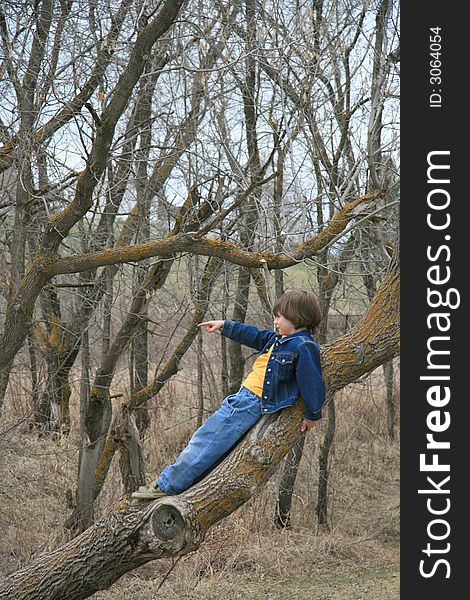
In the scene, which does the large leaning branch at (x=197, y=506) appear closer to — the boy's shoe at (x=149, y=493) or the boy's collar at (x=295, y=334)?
the boy's shoe at (x=149, y=493)

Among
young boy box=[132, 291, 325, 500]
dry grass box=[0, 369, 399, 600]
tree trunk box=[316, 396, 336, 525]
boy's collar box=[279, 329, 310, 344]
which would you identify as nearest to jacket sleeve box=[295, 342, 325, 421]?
young boy box=[132, 291, 325, 500]

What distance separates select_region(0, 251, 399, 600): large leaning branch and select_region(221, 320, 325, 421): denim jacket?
0.10 meters

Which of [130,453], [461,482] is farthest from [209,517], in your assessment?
[130,453]

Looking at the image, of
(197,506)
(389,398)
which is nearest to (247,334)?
(197,506)

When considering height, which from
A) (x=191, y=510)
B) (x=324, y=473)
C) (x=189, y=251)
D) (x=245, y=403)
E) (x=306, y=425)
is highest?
(x=189, y=251)

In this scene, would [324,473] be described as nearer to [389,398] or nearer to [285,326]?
[389,398]

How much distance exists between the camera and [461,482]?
355 centimetres

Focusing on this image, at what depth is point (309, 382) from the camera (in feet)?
12.5

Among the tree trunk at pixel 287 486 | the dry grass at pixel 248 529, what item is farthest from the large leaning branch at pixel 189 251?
the tree trunk at pixel 287 486

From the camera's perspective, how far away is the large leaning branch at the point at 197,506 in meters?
3.91

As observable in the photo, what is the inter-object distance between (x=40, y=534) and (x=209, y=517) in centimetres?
484

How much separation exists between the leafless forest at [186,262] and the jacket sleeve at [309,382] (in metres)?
0.15

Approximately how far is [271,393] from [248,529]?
5206mm

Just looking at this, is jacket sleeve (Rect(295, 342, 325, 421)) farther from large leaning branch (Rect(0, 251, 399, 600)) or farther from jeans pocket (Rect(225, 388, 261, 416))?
jeans pocket (Rect(225, 388, 261, 416))
